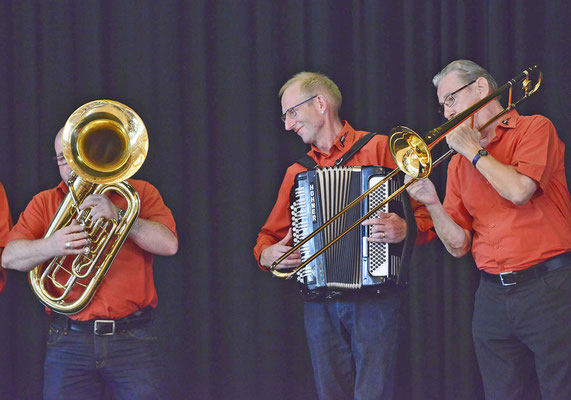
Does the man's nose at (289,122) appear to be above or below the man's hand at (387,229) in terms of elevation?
above

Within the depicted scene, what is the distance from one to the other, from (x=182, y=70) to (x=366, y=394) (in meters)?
→ 2.27

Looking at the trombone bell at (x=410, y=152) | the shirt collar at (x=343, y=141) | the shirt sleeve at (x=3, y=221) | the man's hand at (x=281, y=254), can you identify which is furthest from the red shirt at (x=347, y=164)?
the shirt sleeve at (x=3, y=221)

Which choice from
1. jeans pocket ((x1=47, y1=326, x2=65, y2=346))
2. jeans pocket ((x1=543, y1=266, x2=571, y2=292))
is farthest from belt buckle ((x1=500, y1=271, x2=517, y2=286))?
jeans pocket ((x1=47, y1=326, x2=65, y2=346))

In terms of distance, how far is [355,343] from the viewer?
2.90 meters

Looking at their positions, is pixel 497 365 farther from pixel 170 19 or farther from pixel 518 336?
pixel 170 19

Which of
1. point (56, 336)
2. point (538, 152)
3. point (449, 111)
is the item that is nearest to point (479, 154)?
point (538, 152)

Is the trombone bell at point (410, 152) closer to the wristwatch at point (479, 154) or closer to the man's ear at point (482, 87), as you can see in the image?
the wristwatch at point (479, 154)

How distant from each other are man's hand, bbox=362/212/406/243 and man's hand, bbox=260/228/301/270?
0.35 meters

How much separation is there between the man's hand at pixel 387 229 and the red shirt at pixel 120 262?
92 centimetres

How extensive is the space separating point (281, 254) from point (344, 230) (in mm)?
307

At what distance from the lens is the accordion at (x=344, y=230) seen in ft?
9.37

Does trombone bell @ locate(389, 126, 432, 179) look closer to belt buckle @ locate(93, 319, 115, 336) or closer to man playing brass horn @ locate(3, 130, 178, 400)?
man playing brass horn @ locate(3, 130, 178, 400)

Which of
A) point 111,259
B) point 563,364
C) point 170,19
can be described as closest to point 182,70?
point 170,19

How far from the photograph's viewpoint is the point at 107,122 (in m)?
2.99
